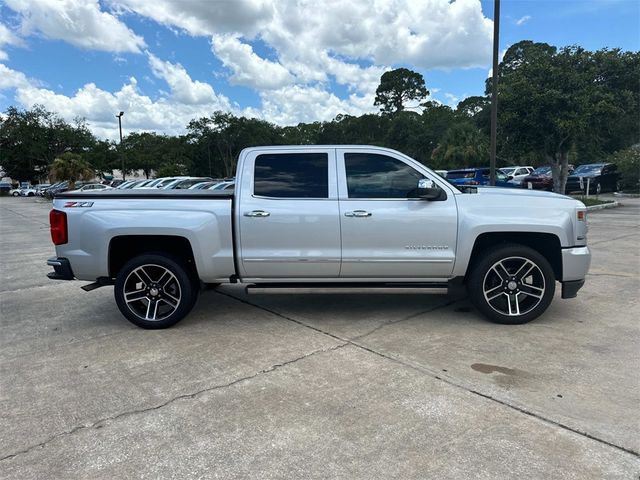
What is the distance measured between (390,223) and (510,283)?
55.7 inches

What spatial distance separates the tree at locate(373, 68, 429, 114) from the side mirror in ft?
256

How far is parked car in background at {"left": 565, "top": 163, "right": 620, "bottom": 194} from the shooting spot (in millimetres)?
22000

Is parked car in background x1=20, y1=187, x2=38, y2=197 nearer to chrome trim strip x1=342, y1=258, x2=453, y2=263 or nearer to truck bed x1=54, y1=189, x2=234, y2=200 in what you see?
truck bed x1=54, y1=189, x2=234, y2=200

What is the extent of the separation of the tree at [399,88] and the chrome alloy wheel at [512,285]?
77.9 meters

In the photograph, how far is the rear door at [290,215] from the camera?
470 cm

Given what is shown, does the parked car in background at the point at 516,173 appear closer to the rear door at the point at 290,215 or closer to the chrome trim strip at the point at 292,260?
the rear door at the point at 290,215

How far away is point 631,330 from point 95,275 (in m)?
5.53

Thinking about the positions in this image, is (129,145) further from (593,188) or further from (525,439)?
(525,439)

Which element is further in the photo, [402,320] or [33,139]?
[33,139]

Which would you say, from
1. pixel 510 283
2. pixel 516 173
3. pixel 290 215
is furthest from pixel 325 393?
pixel 516 173

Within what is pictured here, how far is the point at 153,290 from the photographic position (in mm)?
4883

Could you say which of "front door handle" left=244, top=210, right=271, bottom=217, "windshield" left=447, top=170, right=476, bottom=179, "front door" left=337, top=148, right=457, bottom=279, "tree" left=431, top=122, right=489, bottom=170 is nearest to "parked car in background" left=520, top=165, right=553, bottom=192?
"windshield" left=447, top=170, right=476, bottom=179

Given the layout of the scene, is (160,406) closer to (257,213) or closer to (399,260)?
(257,213)

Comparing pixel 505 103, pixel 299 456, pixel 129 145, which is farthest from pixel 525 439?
pixel 129 145
